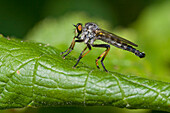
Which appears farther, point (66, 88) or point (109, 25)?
point (109, 25)

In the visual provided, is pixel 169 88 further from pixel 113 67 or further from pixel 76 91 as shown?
pixel 113 67

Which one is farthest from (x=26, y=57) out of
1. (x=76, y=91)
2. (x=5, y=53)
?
(x=76, y=91)

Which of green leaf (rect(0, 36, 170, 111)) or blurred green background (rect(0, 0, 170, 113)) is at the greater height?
blurred green background (rect(0, 0, 170, 113))

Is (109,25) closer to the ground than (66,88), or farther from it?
farther from it

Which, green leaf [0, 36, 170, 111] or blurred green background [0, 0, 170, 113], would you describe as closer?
green leaf [0, 36, 170, 111]

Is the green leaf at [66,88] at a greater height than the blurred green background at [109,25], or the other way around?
the blurred green background at [109,25]

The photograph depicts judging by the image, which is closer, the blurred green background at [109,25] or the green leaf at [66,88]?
the green leaf at [66,88]
